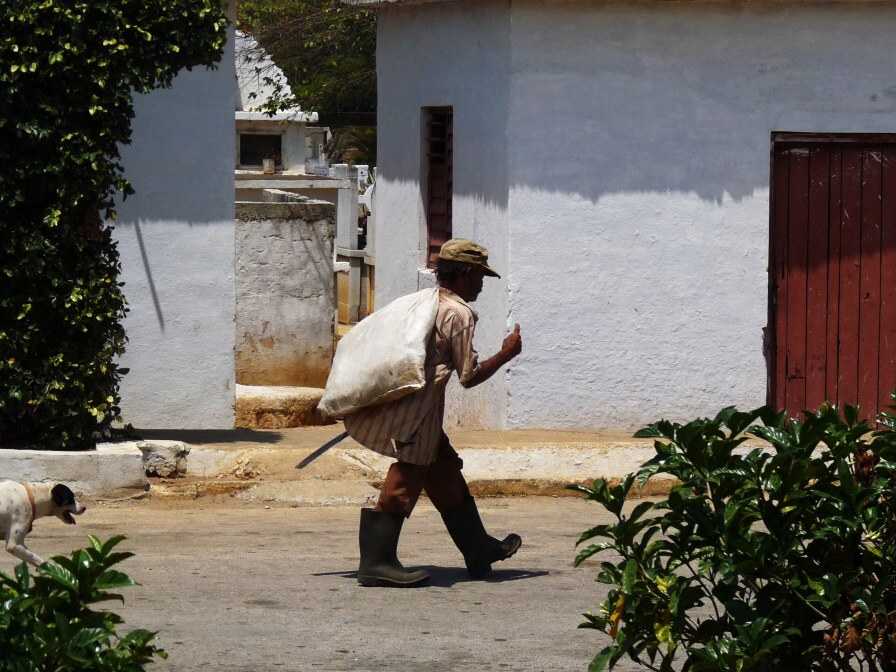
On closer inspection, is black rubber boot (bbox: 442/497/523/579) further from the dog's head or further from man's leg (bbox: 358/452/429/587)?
the dog's head

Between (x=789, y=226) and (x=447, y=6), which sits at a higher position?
(x=447, y=6)

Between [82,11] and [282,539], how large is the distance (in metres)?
3.17

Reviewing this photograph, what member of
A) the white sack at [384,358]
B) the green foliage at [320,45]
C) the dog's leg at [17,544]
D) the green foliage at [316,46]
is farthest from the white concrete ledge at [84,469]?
the green foliage at [320,45]

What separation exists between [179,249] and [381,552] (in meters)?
4.30

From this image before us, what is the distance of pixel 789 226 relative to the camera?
1089cm

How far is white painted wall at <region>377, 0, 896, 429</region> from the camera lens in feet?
34.5

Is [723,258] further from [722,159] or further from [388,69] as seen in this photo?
[388,69]

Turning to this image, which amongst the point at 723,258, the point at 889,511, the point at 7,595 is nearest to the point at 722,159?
the point at 723,258

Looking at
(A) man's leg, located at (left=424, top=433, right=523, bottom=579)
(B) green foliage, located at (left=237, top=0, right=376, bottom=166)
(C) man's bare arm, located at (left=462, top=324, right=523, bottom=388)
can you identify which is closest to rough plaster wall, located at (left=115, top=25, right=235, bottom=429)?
(A) man's leg, located at (left=424, top=433, right=523, bottom=579)

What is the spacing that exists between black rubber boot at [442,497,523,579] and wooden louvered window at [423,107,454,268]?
5309mm

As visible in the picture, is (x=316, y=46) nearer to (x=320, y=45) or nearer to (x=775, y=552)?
(x=320, y=45)

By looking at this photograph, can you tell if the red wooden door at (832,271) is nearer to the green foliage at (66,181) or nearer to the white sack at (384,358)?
the green foliage at (66,181)

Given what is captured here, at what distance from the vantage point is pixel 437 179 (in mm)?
12141

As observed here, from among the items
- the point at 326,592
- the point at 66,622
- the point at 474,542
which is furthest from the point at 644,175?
the point at 66,622
